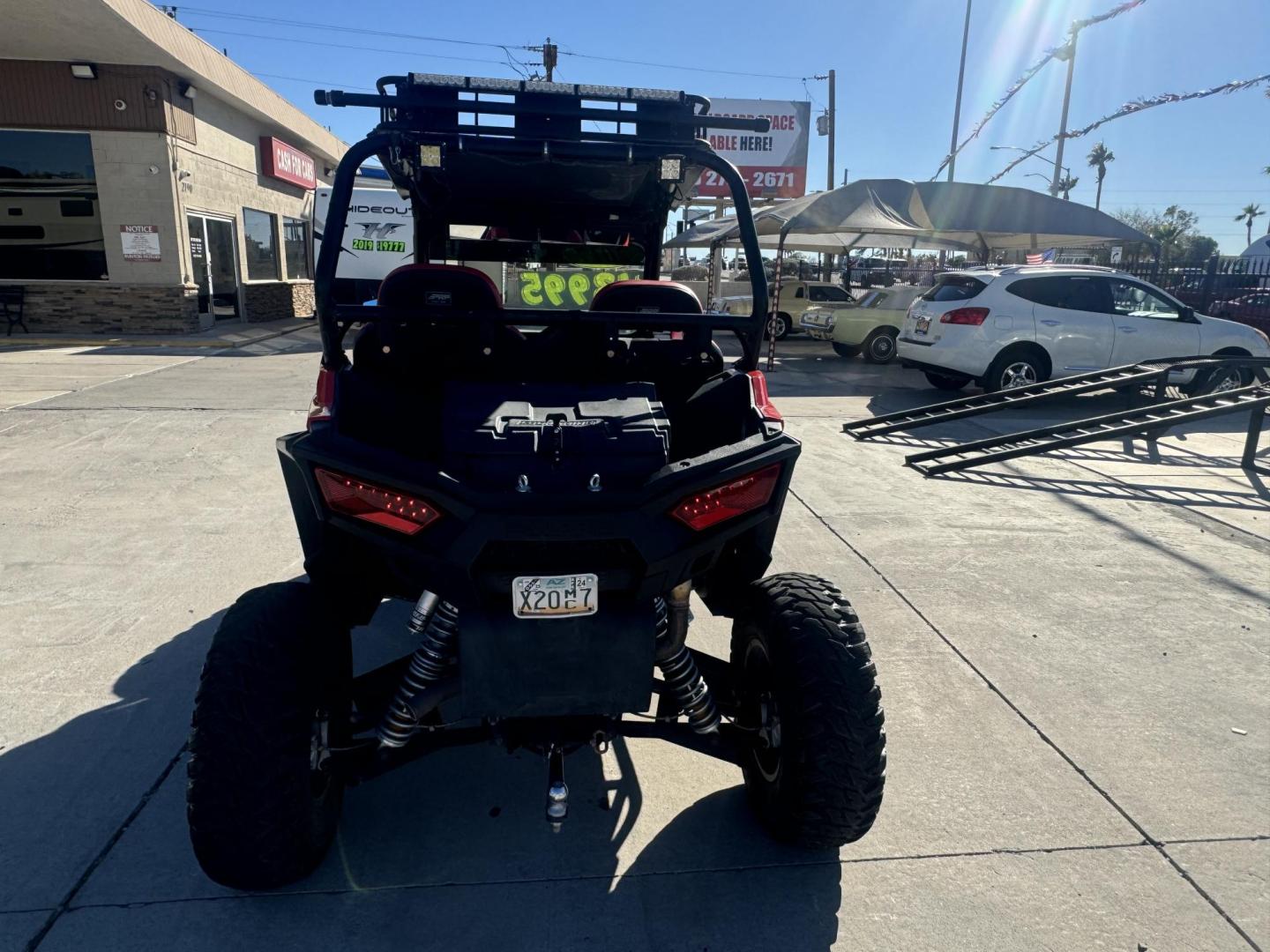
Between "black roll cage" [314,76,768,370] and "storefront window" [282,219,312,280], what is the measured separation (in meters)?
21.8

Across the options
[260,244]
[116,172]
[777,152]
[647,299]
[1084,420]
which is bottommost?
[1084,420]

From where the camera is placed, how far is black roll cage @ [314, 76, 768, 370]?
101 inches

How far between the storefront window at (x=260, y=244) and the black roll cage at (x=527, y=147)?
19211 millimetres

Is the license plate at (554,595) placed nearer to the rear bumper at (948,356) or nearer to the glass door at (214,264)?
the rear bumper at (948,356)

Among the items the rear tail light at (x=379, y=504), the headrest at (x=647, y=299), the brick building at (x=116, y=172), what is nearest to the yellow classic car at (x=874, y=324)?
the brick building at (x=116, y=172)

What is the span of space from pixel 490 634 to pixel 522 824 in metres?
0.93

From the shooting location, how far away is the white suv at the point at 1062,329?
11.1m

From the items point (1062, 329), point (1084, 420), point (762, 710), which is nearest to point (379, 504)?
point (762, 710)

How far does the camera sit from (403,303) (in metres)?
2.72

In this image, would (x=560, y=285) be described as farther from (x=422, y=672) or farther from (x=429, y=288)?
(x=422, y=672)

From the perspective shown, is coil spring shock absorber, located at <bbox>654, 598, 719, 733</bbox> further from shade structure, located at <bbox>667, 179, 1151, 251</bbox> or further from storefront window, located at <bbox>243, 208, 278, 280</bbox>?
storefront window, located at <bbox>243, 208, 278, 280</bbox>

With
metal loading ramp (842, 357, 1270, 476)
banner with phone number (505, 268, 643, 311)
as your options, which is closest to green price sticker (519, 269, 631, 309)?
banner with phone number (505, 268, 643, 311)

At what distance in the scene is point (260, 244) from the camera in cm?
2086

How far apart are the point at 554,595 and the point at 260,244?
847 inches
